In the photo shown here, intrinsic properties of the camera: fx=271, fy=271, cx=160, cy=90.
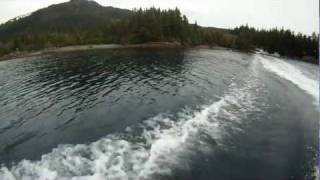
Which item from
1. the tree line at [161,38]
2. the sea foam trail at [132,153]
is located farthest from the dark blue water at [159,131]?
the tree line at [161,38]

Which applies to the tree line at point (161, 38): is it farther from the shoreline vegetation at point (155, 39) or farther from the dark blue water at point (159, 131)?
the dark blue water at point (159, 131)

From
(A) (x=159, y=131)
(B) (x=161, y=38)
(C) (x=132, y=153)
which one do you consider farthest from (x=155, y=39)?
(C) (x=132, y=153)

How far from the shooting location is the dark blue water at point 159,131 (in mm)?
20000

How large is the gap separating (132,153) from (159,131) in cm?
508

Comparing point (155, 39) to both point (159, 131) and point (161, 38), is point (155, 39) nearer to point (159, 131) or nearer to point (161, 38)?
point (161, 38)

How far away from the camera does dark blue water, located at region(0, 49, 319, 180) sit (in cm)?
2000

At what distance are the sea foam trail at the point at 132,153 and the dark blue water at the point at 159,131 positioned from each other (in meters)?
0.08

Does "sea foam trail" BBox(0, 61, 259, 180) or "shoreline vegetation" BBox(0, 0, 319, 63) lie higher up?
"shoreline vegetation" BBox(0, 0, 319, 63)

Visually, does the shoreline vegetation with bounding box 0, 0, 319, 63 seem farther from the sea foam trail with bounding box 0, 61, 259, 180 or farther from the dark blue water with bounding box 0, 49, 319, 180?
the sea foam trail with bounding box 0, 61, 259, 180

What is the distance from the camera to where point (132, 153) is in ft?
72.8

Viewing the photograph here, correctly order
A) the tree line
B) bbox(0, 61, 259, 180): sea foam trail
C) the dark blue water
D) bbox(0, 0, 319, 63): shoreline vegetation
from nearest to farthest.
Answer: bbox(0, 61, 259, 180): sea foam trail → the dark blue water → bbox(0, 0, 319, 63): shoreline vegetation → the tree line

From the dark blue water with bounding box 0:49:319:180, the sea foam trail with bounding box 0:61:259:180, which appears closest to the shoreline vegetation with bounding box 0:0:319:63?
the dark blue water with bounding box 0:49:319:180

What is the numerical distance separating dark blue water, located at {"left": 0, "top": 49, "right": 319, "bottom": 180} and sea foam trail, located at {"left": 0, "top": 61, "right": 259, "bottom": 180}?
3.1 inches

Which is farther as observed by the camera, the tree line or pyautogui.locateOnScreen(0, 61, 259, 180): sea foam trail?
the tree line
